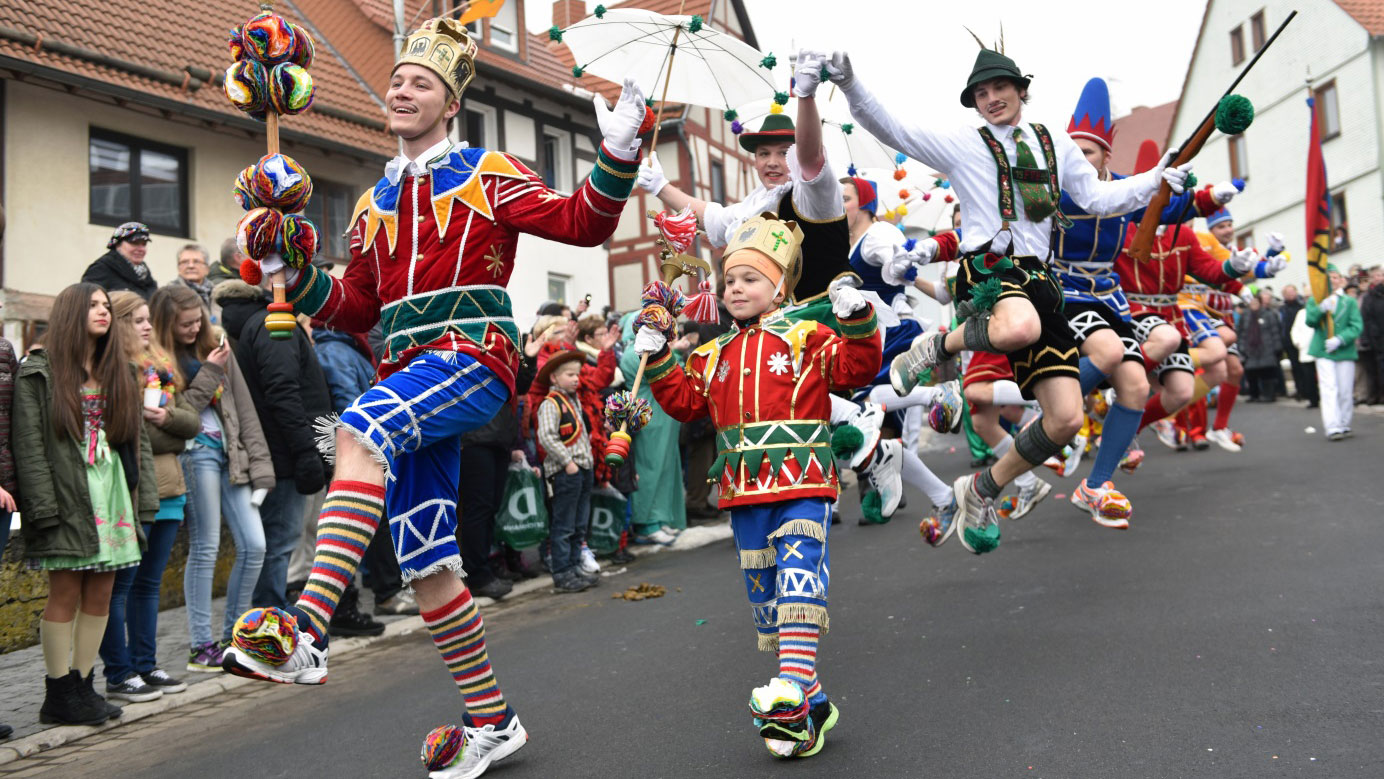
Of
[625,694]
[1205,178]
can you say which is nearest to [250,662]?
[625,694]

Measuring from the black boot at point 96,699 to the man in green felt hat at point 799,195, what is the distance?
346 centimetres

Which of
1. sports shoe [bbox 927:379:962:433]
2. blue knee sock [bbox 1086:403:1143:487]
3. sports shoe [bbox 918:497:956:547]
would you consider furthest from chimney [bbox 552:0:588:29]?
sports shoe [bbox 918:497:956:547]

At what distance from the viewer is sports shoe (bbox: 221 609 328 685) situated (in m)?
3.02

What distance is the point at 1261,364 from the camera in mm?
22703

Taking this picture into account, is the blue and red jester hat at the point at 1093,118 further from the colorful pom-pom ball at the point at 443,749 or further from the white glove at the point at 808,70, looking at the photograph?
the colorful pom-pom ball at the point at 443,749

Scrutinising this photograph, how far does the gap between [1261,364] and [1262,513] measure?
52.1 ft

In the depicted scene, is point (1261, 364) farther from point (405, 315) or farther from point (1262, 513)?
point (405, 315)

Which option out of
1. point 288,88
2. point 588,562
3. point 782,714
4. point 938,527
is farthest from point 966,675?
point 588,562

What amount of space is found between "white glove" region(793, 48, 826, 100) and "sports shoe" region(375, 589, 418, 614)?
15.9 ft

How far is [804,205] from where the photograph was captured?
5594 millimetres

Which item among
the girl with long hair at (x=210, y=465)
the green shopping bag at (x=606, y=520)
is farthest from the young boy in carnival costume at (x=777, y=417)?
the green shopping bag at (x=606, y=520)

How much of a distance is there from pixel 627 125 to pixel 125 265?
481 cm

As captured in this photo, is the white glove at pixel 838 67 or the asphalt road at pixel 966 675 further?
the white glove at pixel 838 67

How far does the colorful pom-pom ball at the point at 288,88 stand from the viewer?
3.91 metres
